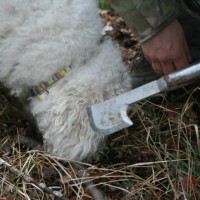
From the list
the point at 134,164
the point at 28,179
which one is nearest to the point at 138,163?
the point at 134,164

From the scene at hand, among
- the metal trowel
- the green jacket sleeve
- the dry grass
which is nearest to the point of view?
the metal trowel

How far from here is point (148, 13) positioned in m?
2.13

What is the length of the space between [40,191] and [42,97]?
429 mm

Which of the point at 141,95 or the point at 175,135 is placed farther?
the point at 175,135

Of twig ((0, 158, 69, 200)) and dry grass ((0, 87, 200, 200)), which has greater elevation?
twig ((0, 158, 69, 200))

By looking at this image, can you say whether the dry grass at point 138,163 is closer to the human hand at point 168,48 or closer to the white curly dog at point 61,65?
the white curly dog at point 61,65

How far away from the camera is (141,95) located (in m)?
1.93

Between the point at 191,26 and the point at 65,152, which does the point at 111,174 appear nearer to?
the point at 65,152

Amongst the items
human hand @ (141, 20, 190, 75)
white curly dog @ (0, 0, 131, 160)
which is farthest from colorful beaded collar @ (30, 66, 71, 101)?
human hand @ (141, 20, 190, 75)

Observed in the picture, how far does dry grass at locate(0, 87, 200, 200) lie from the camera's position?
2011 millimetres

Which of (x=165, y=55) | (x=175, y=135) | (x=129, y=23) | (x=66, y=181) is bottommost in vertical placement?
(x=175, y=135)

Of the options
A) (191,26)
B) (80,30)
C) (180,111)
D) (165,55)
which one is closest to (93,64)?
(80,30)

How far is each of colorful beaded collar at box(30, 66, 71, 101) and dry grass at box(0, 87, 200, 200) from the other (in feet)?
0.88

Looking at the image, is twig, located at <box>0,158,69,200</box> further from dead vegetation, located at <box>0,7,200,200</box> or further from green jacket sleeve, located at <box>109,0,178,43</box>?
green jacket sleeve, located at <box>109,0,178,43</box>
